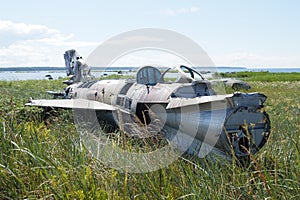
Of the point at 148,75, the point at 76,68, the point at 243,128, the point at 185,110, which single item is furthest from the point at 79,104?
the point at 243,128

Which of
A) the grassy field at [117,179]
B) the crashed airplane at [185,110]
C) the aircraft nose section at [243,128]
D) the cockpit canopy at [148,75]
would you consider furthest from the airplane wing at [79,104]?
the grassy field at [117,179]

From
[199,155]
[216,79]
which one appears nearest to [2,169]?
[199,155]

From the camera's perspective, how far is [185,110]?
5.98 metres

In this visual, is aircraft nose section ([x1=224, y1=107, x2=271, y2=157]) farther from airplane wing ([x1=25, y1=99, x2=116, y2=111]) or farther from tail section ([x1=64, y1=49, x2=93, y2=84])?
tail section ([x1=64, y1=49, x2=93, y2=84])

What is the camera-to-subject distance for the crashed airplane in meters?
5.07

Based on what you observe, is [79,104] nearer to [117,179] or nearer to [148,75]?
[148,75]

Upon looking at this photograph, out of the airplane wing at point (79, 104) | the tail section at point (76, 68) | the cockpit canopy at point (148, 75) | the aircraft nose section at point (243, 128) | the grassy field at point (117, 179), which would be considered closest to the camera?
the grassy field at point (117, 179)

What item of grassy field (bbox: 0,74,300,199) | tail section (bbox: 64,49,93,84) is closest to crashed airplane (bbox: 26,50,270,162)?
grassy field (bbox: 0,74,300,199)

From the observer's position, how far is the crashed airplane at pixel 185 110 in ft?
16.6

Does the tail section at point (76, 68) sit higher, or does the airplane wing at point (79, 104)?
the tail section at point (76, 68)

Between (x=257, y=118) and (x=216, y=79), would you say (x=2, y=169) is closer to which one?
(x=257, y=118)

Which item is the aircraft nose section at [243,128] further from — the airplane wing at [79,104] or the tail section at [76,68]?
the tail section at [76,68]

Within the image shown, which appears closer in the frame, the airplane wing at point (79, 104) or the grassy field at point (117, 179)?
the grassy field at point (117, 179)

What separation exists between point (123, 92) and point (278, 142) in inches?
197
